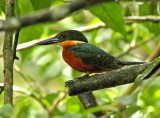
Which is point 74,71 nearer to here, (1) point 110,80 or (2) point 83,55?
(2) point 83,55

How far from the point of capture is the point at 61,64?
4281 millimetres

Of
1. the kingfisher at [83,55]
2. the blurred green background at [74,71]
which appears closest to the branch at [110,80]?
the blurred green background at [74,71]

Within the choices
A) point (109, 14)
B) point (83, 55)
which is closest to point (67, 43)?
point (83, 55)

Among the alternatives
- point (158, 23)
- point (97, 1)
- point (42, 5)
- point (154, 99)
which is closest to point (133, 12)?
point (158, 23)

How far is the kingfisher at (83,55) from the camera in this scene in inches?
89.3

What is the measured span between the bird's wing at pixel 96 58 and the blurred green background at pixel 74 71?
234mm

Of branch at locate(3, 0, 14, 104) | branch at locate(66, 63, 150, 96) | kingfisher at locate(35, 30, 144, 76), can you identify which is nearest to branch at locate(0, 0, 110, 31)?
branch at locate(3, 0, 14, 104)

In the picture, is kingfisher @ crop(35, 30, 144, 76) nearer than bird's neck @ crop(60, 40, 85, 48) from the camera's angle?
Yes

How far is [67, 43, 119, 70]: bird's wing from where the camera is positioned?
2260 mm

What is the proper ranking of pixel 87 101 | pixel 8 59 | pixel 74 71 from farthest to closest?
pixel 74 71 < pixel 87 101 < pixel 8 59

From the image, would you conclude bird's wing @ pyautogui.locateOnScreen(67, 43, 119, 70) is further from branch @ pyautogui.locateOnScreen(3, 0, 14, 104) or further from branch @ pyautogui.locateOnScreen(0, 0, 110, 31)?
branch @ pyautogui.locateOnScreen(0, 0, 110, 31)

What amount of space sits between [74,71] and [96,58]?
1.27m

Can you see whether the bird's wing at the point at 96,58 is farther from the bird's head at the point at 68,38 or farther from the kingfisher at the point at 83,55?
the bird's head at the point at 68,38

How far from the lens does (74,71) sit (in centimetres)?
354
